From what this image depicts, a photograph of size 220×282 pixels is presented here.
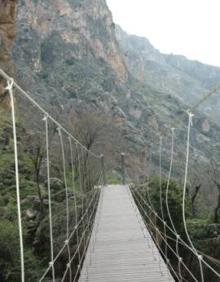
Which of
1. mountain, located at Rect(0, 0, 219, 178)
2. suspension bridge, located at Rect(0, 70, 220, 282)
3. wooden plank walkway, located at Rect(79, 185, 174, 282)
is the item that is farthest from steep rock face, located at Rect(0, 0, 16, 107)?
wooden plank walkway, located at Rect(79, 185, 174, 282)

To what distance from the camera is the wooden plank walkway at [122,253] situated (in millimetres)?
4855

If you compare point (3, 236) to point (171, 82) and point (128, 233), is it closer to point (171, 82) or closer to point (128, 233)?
point (128, 233)

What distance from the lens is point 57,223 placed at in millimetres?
8367

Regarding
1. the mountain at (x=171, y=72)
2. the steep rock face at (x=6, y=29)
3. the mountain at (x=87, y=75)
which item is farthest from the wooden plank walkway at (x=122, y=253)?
the mountain at (x=171, y=72)

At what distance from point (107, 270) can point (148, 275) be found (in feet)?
1.48

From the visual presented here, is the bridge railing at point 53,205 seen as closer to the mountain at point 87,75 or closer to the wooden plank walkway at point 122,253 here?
the wooden plank walkway at point 122,253

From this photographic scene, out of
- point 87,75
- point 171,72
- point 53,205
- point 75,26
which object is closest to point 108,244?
point 53,205

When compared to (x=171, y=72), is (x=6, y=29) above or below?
below

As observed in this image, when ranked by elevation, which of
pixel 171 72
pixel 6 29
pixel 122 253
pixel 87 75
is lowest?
pixel 122 253

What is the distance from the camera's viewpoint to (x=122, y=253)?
18.8 feet

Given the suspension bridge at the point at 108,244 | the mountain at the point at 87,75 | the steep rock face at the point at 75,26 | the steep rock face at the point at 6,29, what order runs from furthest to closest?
the steep rock face at the point at 75,26
the mountain at the point at 87,75
the steep rock face at the point at 6,29
the suspension bridge at the point at 108,244

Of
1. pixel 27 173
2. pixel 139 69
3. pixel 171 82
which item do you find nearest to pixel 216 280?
pixel 27 173

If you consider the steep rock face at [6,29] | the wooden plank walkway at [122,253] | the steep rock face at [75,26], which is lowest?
the wooden plank walkway at [122,253]

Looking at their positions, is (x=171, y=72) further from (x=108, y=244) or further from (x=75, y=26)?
(x=108, y=244)
